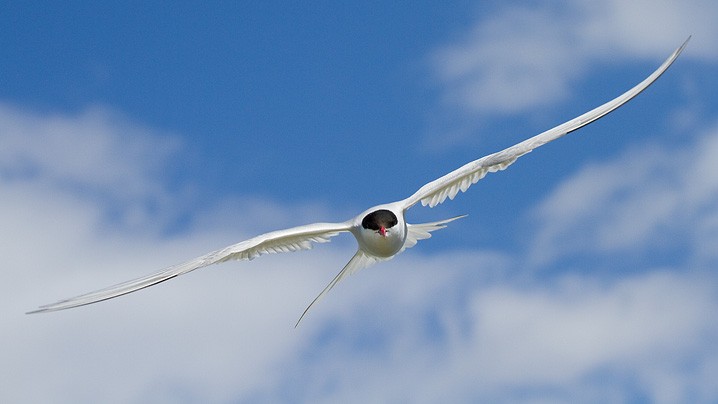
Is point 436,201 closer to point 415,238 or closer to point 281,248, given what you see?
point 415,238

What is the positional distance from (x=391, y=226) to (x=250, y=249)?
1847 mm

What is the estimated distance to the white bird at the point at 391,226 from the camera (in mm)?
13602

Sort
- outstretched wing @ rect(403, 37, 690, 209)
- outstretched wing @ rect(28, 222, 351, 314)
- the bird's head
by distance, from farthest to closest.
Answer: outstretched wing @ rect(403, 37, 690, 209), the bird's head, outstretched wing @ rect(28, 222, 351, 314)

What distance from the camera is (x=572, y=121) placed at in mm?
14430

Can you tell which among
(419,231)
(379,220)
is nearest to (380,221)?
(379,220)

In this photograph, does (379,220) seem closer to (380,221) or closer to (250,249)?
(380,221)

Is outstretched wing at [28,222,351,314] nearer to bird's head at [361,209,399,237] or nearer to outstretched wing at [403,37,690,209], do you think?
bird's head at [361,209,399,237]

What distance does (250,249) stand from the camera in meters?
13.6

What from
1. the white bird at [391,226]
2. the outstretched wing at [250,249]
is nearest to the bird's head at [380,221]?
the white bird at [391,226]

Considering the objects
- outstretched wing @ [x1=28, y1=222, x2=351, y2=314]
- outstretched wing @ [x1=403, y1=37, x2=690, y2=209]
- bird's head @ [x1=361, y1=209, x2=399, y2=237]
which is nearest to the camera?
outstretched wing @ [x1=28, y1=222, x2=351, y2=314]

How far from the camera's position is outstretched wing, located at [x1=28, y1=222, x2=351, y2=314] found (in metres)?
11.7

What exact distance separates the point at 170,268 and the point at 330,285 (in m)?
2.58

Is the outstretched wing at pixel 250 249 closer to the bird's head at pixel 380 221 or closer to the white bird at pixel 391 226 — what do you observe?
the white bird at pixel 391 226

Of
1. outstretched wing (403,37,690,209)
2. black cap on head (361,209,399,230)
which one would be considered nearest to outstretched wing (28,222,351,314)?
black cap on head (361,209,399,230)
